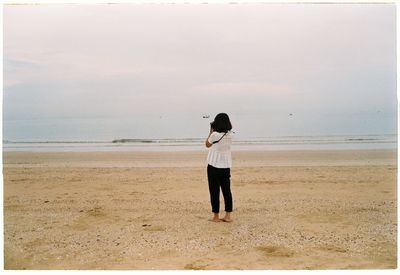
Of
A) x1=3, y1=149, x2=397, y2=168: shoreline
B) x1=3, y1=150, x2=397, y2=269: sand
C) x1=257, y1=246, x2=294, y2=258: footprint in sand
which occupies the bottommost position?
x1=257, y1=246, x2=294, y2=258: footprint in sand

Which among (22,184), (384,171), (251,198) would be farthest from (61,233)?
(384,171)

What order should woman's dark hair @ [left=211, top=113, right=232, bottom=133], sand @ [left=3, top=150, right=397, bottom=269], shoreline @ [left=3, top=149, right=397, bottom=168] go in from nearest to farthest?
sand @ [left=3, top=150, right=397, bottom=269] → woman's dark hair @ [left=211, top=113, right=232, bottom=133] → shoreline @ [left=3, top=149, right=397, bottom=168]

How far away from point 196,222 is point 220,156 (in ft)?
3.35

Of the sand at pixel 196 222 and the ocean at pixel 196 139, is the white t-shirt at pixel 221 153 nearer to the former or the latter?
the sand at pixel 196 222

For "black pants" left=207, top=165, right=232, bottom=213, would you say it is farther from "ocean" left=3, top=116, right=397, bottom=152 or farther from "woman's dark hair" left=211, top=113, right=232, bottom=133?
"ocean" left=3, top=116, right=397, bottom=152

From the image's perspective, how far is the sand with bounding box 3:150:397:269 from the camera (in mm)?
4484

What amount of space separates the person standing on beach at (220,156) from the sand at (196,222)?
0.47m

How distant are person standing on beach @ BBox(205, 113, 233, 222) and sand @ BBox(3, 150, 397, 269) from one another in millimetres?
466

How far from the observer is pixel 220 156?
5762mm

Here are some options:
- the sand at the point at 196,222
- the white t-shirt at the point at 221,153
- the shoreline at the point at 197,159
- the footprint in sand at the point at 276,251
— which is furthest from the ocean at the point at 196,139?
the footprint in sand at the point at 276,251

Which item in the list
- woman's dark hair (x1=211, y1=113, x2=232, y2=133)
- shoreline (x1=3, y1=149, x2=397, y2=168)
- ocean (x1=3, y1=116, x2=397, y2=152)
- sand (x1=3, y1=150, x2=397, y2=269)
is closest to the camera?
sand (x1=3, y1=150, x2=397, y2=269)

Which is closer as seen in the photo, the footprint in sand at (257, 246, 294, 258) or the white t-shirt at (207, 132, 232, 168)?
the footprint in sand at (257, 246, 294, 258)

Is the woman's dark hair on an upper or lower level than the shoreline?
upper

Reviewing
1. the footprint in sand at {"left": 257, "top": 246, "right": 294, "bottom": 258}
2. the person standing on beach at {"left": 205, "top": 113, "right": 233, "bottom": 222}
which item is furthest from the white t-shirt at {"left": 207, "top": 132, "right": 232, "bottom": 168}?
the footprint in sand at {"left": 257, "top": 246, "right": 294, "bottom": 258}
